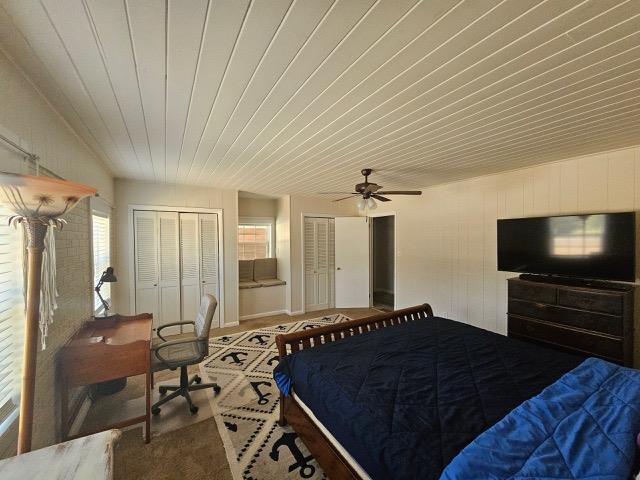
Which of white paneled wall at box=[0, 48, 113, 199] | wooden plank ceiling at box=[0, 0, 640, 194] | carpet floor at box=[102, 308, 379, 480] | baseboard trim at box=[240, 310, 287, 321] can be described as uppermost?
wooden plank ceiling at box=[0, 0, 640, 194]

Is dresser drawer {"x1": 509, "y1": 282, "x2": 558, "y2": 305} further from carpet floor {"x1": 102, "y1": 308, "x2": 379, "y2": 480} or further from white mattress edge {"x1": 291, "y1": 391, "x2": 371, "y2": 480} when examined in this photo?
carpet floor {"x1": 102, "y1": 308, "x2": 379, "y2": 480}

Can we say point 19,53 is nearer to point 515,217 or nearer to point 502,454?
point 502,454

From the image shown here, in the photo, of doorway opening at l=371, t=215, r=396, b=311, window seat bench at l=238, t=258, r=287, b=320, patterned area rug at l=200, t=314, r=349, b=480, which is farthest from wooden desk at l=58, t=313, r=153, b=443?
doorway opening at l=371, t=215, r=396, b=311

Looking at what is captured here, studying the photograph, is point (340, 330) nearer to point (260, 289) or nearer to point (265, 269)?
point (260, 289)

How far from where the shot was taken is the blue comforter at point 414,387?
46.3 inches

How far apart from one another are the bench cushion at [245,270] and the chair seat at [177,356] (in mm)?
2762

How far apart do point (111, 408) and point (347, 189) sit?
3.93 m

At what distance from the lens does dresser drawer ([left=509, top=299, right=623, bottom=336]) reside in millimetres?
2287

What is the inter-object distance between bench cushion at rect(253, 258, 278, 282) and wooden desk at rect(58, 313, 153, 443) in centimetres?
319

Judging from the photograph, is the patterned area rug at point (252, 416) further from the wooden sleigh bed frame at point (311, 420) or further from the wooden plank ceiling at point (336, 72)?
the wooden plank ceiling at point (336, 72)

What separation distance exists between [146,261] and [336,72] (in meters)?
3.98

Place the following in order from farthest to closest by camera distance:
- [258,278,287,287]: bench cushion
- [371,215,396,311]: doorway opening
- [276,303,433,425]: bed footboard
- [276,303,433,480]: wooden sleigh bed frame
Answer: [371,215,396,311]: doorway opening, [258,278,287,287]: bench cushion, [276,303,433,425]: bed footboard, [276,303,433,480]: wooden sleigh bed frame

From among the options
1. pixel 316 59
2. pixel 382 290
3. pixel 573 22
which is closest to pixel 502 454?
pixel 573 22

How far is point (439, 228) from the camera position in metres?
4.16
